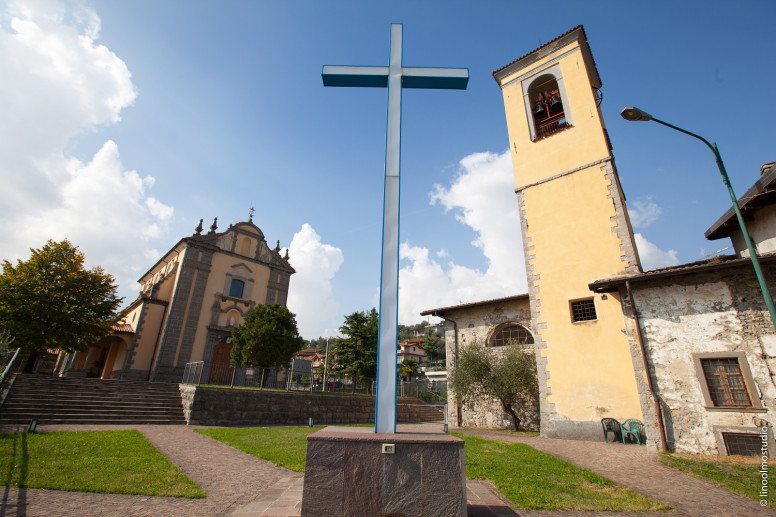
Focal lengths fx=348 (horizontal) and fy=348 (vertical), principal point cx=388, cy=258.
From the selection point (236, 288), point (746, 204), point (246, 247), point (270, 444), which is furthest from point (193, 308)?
point (746, 204)

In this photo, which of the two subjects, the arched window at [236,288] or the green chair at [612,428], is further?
the arched window at [236,288]

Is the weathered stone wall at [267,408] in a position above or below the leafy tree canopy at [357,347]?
below

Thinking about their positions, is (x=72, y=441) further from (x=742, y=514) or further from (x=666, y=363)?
(x=666, y=363)

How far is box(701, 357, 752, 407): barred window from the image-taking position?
850 cm

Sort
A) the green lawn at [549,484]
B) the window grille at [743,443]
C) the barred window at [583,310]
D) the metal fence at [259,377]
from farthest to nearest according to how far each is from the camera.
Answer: the metal fence at [259,377] < the barred window at [583,310] < the window grille at [743,443] < the green lawn at [549,484]

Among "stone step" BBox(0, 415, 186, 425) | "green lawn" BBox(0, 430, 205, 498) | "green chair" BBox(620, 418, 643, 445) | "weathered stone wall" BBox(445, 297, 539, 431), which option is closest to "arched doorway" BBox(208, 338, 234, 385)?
"stone step" BBox(0, 415, 186, 425)

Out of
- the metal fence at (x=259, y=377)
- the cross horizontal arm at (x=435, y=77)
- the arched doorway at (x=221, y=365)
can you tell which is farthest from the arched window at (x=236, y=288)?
the cross horizontal arm at (x=435, y=77)

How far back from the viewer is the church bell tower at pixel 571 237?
37.3ft

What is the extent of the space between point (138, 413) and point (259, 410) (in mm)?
4263

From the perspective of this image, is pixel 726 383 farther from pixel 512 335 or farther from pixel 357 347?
pixel 357 347

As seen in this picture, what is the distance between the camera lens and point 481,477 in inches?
236

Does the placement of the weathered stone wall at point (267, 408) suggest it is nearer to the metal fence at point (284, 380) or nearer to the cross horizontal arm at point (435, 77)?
the metal fence at point (284, 380)

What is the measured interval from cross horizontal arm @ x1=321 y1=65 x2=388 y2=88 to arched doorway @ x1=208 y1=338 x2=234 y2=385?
20156 millimetres

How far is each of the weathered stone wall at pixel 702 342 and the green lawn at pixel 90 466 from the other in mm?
11039
